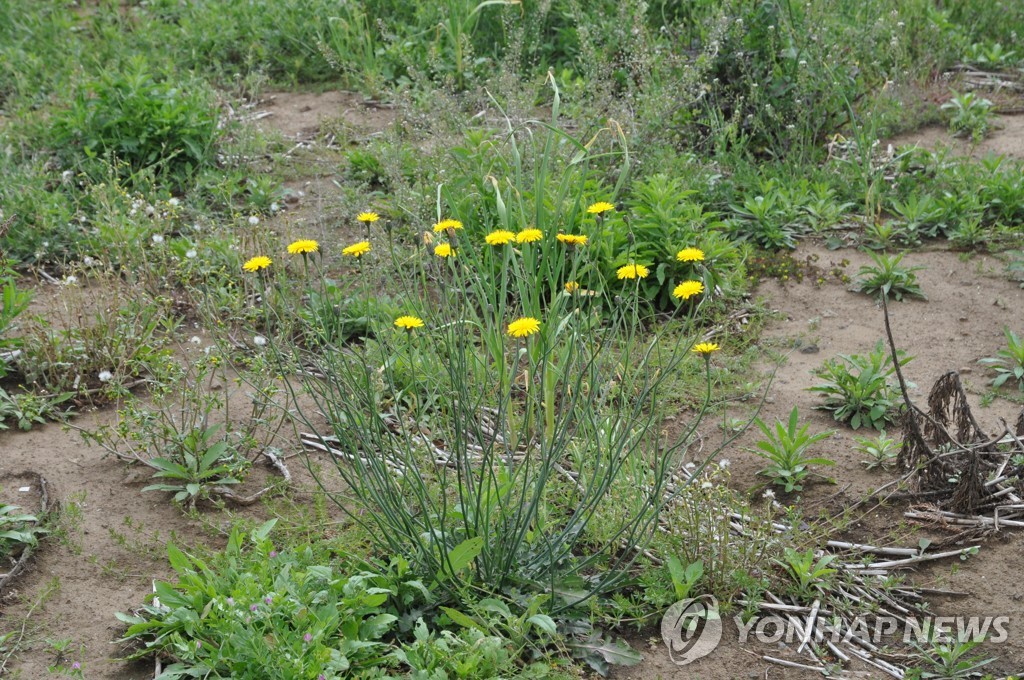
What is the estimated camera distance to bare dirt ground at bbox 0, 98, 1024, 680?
3.01 metres

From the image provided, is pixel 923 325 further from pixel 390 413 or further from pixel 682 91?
pixel 390 413

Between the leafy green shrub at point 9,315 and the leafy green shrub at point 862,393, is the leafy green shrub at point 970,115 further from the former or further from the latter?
the leafy green shrub at point 9,315

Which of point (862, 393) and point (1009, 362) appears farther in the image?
point (1009, 362)

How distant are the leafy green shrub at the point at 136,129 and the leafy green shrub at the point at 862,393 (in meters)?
3.89

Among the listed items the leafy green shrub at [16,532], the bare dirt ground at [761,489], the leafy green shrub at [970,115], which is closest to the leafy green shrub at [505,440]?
the bare dirt ground at [761,489]

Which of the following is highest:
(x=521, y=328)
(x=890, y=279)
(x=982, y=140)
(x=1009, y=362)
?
(x=521, y=328)

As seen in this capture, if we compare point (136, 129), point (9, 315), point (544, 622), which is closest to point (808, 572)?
point (544, 622)

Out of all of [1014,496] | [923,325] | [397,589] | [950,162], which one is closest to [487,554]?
[397,589]

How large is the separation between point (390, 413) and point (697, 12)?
3.95m

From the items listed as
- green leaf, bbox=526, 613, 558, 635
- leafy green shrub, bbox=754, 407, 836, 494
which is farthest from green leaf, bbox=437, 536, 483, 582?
leafy green shrub, bbox=754, 407, 836, 494

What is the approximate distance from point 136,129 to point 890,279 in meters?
4.41

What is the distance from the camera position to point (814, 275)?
5.19 meters

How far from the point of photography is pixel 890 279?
495 centimetres

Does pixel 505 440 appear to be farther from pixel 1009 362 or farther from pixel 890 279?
pixel 890 279
